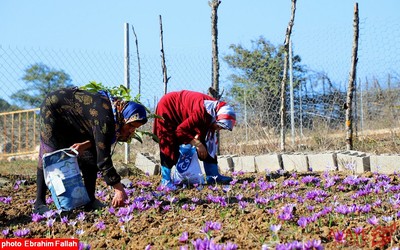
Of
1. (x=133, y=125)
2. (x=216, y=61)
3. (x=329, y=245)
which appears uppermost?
(x=216, y=61)

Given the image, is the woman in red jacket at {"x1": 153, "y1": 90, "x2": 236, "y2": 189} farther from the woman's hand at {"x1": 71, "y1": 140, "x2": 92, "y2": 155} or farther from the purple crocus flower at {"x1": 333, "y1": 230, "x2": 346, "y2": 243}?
the purple crocus flower at {"x1": 333, "y1": 230, "x2": 346, "y2": 243}

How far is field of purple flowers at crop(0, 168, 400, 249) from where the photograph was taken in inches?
91.4

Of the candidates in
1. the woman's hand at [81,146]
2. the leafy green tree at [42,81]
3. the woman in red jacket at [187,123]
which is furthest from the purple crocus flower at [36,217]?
the leafy green tree at [42,81]

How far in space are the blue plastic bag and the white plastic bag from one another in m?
1.52

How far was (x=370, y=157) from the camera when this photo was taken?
5312mm

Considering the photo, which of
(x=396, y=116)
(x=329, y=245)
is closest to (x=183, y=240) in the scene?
(x=329, y=245)

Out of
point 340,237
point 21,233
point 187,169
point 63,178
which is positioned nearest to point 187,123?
point 187,169

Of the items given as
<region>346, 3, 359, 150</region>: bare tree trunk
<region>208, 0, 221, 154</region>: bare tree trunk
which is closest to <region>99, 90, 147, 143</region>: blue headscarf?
<region>208, 0, 221, 154</region>: bare tree trunk

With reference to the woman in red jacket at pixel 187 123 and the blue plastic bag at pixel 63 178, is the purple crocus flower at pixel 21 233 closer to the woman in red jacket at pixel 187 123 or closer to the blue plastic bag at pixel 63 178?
the blue plastic bag at pixel 63 178

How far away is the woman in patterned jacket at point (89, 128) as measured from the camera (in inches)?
129

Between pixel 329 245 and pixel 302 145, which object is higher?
pixel 302 145

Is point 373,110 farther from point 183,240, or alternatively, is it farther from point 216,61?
point 183,240

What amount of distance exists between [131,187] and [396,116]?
18.0 feet

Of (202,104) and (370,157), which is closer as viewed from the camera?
(202,104)
